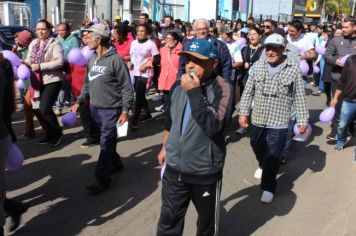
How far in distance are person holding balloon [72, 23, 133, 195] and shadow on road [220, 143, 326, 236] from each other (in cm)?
141

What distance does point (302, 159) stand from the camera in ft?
22.0

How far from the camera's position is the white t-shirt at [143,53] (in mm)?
7930

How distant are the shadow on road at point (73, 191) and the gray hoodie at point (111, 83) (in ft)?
3.29

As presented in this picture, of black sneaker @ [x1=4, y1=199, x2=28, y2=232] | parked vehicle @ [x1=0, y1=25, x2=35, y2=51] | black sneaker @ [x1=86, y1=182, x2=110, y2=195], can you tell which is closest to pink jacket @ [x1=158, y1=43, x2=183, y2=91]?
black sneaker @ [x1=86, y1=182, x2=110, y2=195]

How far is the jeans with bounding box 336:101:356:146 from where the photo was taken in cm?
679

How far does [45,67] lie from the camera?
6363 mm

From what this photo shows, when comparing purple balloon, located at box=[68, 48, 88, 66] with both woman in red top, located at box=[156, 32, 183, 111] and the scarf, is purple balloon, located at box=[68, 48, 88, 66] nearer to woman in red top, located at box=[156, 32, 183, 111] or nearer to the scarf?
the scarf

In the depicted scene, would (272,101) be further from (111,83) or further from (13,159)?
(13,159)

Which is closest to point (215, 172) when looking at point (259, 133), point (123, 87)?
point (259, 133)

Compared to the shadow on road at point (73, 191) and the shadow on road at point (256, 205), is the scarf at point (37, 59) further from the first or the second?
the shadow on road at point (256, 205)

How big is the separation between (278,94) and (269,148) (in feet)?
1.97

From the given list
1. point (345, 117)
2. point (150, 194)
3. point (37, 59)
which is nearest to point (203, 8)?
point (345, 117)

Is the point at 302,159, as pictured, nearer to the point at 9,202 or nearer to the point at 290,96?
the point at 290,96

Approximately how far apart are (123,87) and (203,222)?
2.29 meters
